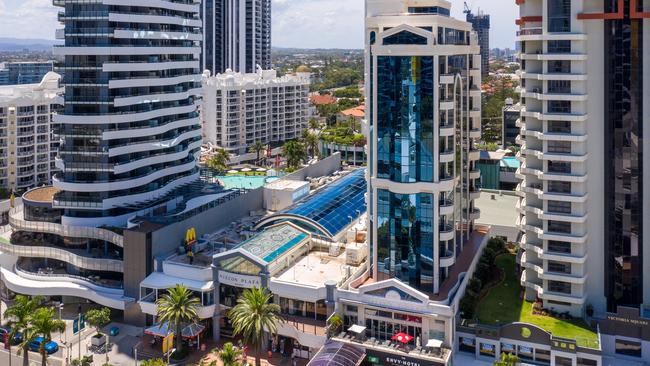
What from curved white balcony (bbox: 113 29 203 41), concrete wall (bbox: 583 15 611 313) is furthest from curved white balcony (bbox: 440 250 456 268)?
curved white balcony (bbox: 113 29 203 41)

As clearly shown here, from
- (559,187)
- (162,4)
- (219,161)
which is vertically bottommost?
(559,187)

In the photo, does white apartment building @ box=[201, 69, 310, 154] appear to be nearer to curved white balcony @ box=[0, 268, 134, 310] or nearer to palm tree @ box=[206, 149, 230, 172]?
palm tree @ box=[206, 149, 230, 172]

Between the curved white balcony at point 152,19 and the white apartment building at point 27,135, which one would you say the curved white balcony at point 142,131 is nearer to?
the curved white balcony at point 152,19

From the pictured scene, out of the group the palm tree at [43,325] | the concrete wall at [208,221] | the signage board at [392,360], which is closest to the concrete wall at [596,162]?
the signage board at [392,360]

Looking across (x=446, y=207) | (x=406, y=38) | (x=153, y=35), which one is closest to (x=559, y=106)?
(x=446, y=207)

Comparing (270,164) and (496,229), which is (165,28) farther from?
(270,164)

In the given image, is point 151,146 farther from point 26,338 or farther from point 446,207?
point 446,207
